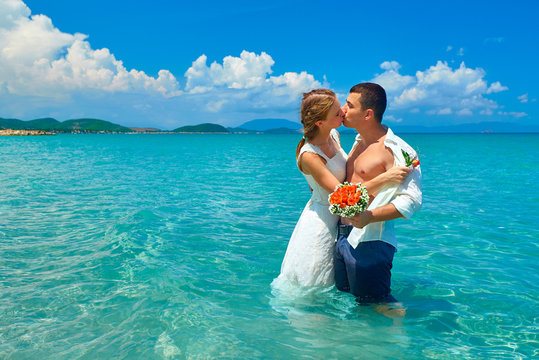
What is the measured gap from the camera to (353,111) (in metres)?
4.90

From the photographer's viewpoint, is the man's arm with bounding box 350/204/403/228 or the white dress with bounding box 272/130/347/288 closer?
the man's arm with bounding box 350/204/403/228

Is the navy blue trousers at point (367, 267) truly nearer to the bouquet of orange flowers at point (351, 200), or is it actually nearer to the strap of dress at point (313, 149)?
the bouquet of orange flowers at point (351, 200)

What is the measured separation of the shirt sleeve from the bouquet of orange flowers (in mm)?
454

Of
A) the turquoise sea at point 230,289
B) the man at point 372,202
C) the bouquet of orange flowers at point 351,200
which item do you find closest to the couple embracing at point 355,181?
the man at point 372,202

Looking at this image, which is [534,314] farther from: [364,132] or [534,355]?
[364,132]

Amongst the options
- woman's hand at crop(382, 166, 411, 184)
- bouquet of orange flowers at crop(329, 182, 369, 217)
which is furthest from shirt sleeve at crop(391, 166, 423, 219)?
bouquet of orange flowers at crop(329, 182, 369, 217)

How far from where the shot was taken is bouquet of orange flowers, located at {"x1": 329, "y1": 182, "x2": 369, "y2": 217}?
170 inches

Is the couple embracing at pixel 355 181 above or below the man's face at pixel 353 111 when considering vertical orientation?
below

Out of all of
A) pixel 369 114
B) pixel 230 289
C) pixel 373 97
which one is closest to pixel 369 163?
pixel 369 114

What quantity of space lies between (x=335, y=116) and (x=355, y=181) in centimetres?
90

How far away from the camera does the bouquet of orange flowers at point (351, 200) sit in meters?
4.33

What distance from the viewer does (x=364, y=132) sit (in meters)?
5.01

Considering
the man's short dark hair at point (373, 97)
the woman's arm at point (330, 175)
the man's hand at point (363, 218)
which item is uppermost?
the man's short dark hair at point (373, 97)

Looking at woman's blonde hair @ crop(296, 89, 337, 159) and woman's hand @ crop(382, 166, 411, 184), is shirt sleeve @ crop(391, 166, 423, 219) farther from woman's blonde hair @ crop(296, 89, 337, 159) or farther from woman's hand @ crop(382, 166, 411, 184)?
woman's blonde hair @ crop(296, 89, 337, 159)
